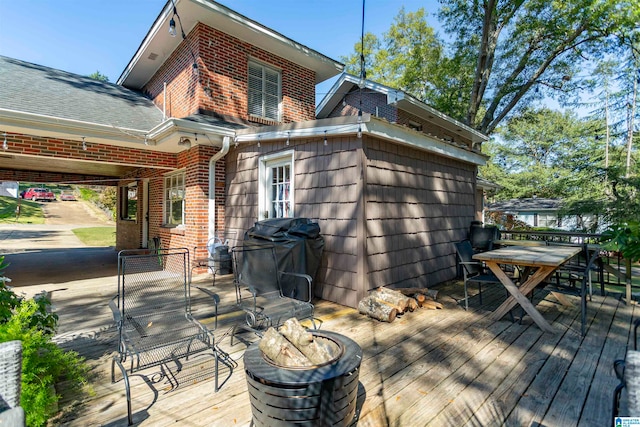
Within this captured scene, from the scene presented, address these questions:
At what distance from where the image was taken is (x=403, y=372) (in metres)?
2.54

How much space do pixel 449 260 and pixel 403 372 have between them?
13.4 ft

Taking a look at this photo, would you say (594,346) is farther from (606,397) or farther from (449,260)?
(449,260)

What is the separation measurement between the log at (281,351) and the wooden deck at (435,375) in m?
0.63

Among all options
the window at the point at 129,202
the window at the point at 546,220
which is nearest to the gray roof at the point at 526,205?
the window at the point at 546,220

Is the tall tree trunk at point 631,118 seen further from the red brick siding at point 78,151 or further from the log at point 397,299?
the red brick siding at point 78,151

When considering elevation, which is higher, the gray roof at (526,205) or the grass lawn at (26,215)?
the gray roof at (526,205)

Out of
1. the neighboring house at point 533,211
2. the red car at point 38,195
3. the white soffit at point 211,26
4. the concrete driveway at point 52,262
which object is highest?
the white soffit at point 211,26

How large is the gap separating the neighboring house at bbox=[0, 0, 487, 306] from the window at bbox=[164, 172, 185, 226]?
5 centimetres

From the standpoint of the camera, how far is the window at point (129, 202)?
9789 mm

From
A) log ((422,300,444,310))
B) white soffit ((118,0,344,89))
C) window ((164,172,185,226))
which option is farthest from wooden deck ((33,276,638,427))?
white soffit ((118,0,344,89))

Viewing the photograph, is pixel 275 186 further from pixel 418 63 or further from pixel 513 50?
pixel 418 63

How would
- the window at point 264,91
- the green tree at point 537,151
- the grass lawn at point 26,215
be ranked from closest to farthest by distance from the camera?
the window at point 264,91, the grass lawn at point 26,215, the green tree at point 537,151

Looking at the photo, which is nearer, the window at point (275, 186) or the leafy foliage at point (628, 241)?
the leafy foliage at point (628, 241)

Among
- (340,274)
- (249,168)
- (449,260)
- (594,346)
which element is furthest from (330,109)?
(594,346)
